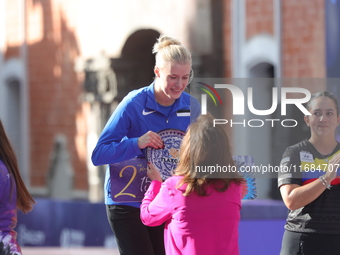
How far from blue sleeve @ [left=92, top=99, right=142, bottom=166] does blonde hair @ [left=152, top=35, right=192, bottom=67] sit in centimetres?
29

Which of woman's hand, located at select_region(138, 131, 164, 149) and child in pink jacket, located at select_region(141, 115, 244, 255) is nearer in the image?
child in pink jacket, located at select_region(141, 115, 244, 255)

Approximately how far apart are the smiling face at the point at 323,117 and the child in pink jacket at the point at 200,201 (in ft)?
1.40

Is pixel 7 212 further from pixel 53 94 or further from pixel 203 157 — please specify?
pixel 53 94

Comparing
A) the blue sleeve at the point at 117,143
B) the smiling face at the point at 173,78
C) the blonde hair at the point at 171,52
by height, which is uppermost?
the blonde hair at the point at 171,52

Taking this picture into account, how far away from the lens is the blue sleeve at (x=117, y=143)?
→ 429 cm

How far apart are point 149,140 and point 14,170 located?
2.22 feet

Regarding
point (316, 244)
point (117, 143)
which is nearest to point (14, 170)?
point (117, 143)

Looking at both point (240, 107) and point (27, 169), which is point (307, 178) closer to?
point (240, 107)

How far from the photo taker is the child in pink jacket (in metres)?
4.07

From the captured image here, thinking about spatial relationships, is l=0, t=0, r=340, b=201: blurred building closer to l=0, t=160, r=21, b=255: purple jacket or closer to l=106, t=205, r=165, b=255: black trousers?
l=106, t=205, r=165, b=255: black trousers

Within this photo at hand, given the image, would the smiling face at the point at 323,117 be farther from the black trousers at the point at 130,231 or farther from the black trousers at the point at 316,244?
the black trousers at the point at 130,231

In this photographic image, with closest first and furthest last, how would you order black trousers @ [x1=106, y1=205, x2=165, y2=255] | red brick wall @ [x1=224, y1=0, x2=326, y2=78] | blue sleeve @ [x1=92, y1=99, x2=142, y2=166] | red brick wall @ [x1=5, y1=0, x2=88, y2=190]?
blue sleeve @ [x1=92, y1=99, x2=142, y2=166] < black trousers @ [x1=106, y1=205, x2=165, y2=255] < red brick wall @ [x1=224, y1=0, x2=326, y2=78] < red brick wall @ [x1=5, y1=0, x2=88, y2=190]

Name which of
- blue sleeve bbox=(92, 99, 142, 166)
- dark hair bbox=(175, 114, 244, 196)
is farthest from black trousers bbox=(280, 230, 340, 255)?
blue sleeve bbox=(92, 99, 142, 166)

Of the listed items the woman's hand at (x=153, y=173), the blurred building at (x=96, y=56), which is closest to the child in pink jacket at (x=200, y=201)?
the woman's hand at (x=153, y=173)
